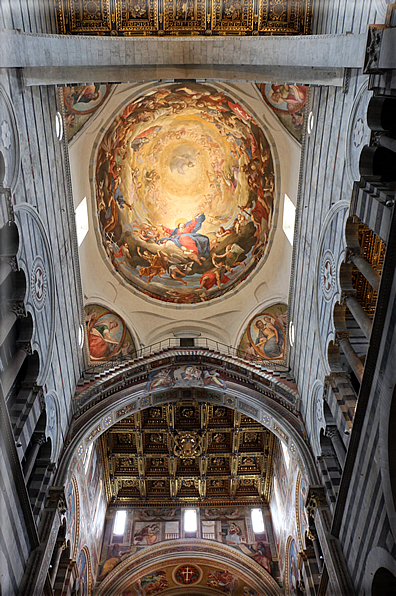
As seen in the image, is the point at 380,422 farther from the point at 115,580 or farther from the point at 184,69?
the point at 115,580

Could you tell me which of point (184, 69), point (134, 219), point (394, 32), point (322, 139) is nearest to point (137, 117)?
point (134, 219)

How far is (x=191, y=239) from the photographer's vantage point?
74.1 feet

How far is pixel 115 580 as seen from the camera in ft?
63.6

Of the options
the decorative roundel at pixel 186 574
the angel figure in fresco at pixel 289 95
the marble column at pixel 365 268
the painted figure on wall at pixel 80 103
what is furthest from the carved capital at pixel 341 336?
the decorative roundel at pixel 186 574

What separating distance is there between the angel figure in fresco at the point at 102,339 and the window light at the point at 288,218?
27.2 ft

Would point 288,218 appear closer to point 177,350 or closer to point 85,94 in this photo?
point 177,350

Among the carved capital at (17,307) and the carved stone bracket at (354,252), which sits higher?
the carved stone bracket at (354,252)

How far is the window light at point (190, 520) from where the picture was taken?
2140cm

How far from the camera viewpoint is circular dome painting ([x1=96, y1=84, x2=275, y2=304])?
19.9 meters

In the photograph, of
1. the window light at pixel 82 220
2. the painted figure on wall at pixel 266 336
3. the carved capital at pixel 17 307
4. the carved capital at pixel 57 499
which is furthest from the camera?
the painted figure on wall at pixel 266 336

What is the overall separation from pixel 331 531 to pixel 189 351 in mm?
8325

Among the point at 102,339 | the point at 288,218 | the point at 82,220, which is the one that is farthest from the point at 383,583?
the point at 82,220

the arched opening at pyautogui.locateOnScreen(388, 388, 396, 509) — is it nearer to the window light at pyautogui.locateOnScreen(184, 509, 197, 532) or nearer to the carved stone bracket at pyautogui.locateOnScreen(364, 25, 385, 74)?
the carved stone bracket at pyautogui.locateOnScreen(364, 25, 385, 74)

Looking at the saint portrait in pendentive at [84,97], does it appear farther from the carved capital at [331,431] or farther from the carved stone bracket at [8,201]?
the carved capital at [331,431]
